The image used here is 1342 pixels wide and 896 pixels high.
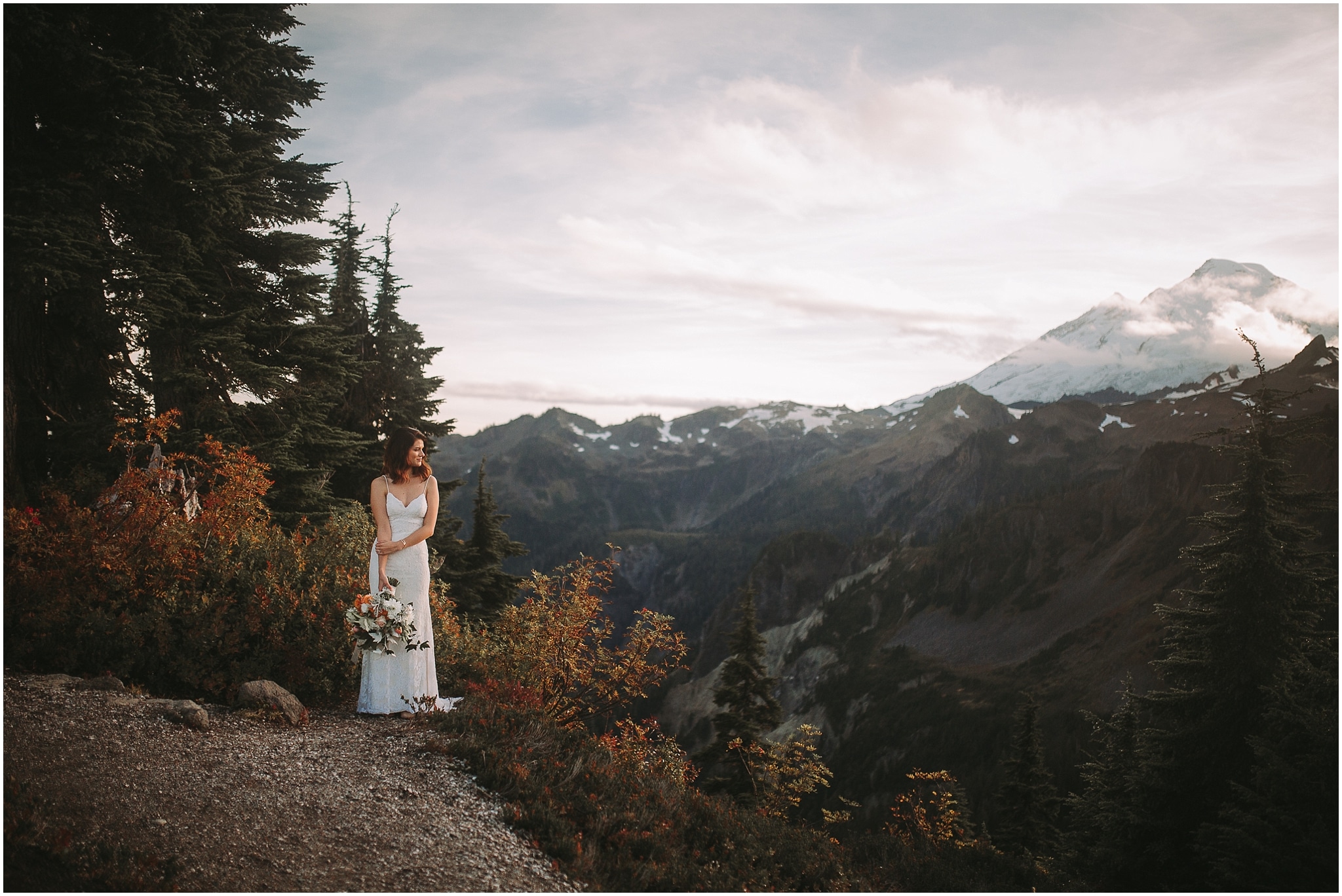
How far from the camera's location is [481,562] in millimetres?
28688

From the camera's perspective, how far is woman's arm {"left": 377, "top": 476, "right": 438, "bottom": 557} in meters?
8.58

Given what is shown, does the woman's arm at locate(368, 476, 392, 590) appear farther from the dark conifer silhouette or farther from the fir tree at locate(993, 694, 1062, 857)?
the fir tree at locate(993, 694, 1062, 857)

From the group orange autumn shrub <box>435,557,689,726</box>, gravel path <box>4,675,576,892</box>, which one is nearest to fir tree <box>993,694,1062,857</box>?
orange autumn shrub <box>435,557,689,726</box>

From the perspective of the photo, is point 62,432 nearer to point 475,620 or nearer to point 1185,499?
point 475,620

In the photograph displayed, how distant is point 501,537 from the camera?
95.6 feet

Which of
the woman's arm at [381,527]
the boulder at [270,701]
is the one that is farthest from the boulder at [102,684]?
the woman's arm at [381,527]

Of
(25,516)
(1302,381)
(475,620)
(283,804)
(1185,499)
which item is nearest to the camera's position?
(283,804)

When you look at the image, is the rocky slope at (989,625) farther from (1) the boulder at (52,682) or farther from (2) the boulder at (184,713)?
(1) the boulder at (52,682)

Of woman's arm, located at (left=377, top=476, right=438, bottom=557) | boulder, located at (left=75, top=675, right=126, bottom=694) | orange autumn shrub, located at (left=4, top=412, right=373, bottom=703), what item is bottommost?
boulder, located at (left=75, top=675, right=126, bottom=694)

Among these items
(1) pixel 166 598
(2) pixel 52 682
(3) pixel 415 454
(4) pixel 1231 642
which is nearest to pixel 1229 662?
(4) pixel 1231 642

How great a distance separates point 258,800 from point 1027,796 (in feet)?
112

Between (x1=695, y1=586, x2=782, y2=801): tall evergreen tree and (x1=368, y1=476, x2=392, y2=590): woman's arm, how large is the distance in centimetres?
1910

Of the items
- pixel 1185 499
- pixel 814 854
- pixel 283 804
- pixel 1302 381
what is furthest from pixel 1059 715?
pixel 1302 381

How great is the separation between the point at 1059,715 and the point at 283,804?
93.8 meters
